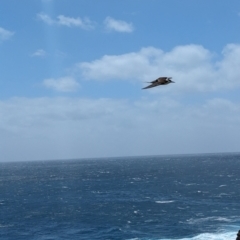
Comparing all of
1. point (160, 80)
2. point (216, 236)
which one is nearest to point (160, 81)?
point (160, 80)

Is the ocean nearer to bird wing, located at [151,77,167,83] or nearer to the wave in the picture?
the wave

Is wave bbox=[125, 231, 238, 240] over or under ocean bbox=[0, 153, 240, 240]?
under

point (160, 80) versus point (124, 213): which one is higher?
point (160, 80)

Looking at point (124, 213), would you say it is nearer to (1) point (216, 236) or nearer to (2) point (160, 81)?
(1) point (216, 236)

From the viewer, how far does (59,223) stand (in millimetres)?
100438

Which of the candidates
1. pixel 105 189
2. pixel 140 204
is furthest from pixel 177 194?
pixel 105 189

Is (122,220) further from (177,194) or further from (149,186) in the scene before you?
(149,186)

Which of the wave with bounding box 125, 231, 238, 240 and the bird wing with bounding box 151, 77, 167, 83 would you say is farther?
the wave with bounding box 125, 231, 238, 240

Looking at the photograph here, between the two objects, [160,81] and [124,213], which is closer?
[160,81]

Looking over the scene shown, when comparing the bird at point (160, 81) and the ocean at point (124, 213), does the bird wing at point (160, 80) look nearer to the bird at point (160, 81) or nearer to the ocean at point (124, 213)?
the bird at point (160, 81)

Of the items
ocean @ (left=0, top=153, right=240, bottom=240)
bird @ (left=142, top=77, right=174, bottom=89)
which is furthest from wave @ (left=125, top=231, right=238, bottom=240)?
bird @ (left=142, top=77, right=174, bottom=89)

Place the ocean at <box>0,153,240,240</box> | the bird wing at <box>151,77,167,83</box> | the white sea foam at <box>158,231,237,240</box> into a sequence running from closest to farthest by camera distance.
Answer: the bird wing at <box>151,77,167,83</box>
the white sea foam at <box>158,231,237,240</box>
the ocean at <box>0,153,240,240</box>

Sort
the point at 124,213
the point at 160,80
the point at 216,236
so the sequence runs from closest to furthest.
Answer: the point at 160,80 < the point at 216,236 < the point at 124,213

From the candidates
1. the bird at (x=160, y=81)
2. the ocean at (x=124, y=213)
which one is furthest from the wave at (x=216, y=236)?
the bird at (x=160, y=81)
